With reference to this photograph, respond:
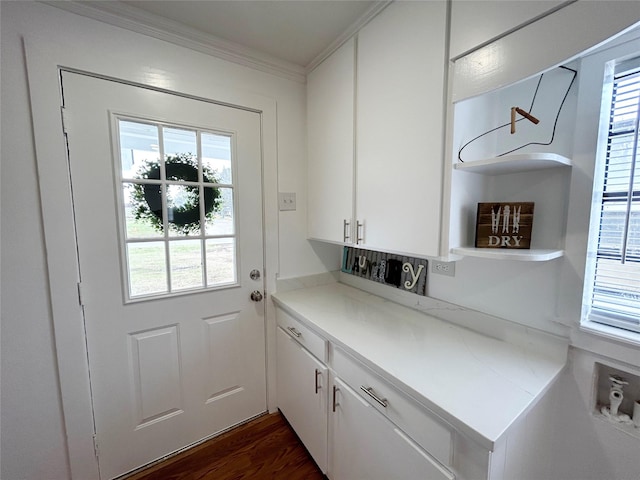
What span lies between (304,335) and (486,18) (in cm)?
148

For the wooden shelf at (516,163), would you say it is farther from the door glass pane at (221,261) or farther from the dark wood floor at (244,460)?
the dark wood floor at (244,460)

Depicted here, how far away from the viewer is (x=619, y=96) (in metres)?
0.87

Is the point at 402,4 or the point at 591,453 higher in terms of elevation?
the point at 402,4

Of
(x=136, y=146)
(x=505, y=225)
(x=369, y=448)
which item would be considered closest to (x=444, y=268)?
(x=505, y=225)

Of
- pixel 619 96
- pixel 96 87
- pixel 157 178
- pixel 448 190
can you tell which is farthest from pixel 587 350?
pixel 96 87

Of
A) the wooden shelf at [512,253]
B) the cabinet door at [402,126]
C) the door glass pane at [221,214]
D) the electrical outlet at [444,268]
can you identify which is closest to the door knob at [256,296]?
the door glass pane at [221,214]

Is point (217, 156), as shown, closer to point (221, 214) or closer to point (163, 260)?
point (221, 214)

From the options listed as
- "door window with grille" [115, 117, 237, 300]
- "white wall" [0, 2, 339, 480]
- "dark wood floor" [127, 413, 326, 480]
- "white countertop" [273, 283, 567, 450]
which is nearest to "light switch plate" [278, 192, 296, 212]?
"door window with grille" [115, 117, 237, 300]

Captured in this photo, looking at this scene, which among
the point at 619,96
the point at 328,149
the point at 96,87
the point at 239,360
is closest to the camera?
the point at 619,96

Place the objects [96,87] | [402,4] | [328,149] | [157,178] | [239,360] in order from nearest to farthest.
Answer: [402,4] → [96,87] → [157,178] → [328,149] → [239,360]

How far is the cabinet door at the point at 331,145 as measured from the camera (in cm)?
137

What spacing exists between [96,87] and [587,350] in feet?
7.36

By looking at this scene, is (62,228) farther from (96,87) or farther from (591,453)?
(591,453)

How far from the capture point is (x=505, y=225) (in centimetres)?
99
